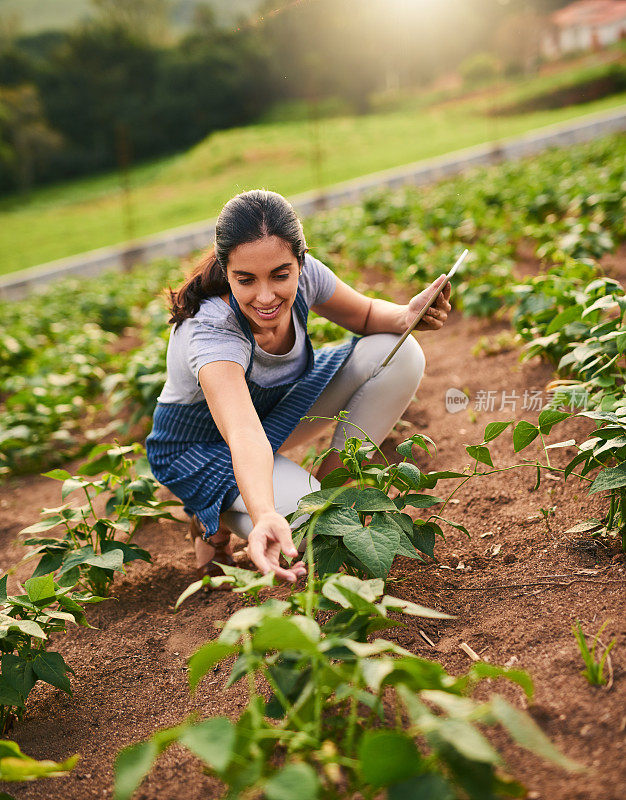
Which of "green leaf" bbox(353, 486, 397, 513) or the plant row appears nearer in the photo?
"green leaf" bbox(353, 486, 397, 513)

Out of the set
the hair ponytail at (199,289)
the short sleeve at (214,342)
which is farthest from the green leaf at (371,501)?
the hair ponytail at (199,289)

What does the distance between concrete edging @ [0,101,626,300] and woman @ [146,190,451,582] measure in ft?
22.3

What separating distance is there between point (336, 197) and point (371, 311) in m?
7.27

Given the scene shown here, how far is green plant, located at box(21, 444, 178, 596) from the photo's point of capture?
1568mm

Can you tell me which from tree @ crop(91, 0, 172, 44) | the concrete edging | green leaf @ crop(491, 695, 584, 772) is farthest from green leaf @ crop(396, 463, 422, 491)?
tree @ crop(91, 0, 172, 44)

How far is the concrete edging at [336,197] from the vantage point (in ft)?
28.1

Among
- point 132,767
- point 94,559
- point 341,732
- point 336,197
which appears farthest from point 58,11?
point 132,767

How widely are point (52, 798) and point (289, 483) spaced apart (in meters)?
0.73

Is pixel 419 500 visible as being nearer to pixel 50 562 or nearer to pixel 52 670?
pixel 52 670

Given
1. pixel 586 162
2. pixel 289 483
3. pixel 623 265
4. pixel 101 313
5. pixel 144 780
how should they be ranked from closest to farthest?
1. pixel 144 780
2. pixel 289 483
3. pixel 623 265
4. pixel 101 313
5. pixel 586 162

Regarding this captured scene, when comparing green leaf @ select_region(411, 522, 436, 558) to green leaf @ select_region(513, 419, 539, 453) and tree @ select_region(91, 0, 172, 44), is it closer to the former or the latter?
green leaf @ select_region(513, 419, 539, 453)

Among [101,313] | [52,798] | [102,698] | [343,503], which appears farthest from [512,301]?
[101,313]

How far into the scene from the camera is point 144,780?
116 cm

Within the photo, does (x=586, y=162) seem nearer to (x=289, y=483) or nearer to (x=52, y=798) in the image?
(x=289, y=483)
